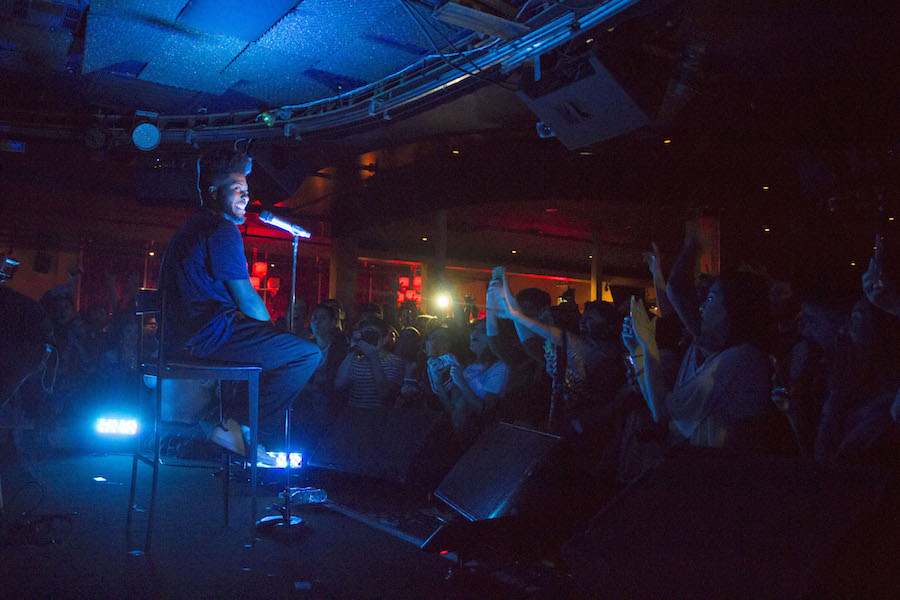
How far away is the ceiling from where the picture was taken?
494 centimetres

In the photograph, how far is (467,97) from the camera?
7195 millimetres

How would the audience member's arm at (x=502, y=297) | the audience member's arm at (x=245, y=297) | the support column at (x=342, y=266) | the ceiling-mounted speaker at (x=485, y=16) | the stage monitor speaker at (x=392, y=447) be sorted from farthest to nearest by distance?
1. the support column at (x=342, y=266)
2. the stage monitor speaker at (x=392, y=447)
3. the ceiling-mounted speaker at (x=485, y=16)
4. the audience member's arm at (x=502, y=297)
5. the audience member's arm at (x=245, y=297)

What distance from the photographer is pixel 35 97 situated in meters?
7.43

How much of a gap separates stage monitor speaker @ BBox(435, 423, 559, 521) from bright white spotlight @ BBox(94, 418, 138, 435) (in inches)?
165

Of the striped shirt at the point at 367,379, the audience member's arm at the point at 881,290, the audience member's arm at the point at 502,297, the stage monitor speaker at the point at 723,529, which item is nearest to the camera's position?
the stage monitor speaker at the point at 723,529

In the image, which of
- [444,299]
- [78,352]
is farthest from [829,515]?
[444,299]

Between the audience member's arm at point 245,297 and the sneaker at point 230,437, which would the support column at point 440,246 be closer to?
Answer: the sneaker at point 230,437

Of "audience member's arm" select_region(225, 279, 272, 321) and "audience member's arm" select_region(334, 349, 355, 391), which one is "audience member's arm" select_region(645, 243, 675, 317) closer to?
"audience member's arm" select_region(225, 279, 272, 321)

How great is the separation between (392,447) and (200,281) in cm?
204

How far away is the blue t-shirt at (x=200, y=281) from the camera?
3047 millimetres

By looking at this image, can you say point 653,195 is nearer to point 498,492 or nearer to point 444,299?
point 444,299

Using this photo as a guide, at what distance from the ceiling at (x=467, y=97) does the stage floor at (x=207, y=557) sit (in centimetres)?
320

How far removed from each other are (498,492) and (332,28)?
3.98 metres

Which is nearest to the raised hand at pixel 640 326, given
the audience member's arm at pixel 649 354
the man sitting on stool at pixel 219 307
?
the audience member's arm at pixel 649 354
